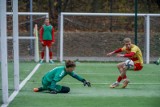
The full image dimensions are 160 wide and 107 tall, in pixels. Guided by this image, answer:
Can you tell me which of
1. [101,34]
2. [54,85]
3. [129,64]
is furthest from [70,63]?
[101,34]

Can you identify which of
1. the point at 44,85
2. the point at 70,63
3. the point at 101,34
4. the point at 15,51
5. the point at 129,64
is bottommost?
the point at 44,85

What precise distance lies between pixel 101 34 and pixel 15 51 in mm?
13899

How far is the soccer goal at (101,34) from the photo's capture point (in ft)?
80.2

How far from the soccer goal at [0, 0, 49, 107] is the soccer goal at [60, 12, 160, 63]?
4.27 feet

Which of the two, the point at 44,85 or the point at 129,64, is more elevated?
the point at 129,64

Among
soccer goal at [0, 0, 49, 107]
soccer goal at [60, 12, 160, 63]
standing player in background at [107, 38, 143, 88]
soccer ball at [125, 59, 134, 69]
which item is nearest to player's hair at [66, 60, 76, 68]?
soccer goal at [0, 0, 49, 107]

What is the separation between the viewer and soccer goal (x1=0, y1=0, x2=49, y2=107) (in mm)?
10859

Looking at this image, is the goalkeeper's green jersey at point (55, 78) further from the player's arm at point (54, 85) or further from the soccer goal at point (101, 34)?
the soccer goal at point (101, 34)

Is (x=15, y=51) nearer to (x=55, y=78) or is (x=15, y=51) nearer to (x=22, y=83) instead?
(x=55, y=78)

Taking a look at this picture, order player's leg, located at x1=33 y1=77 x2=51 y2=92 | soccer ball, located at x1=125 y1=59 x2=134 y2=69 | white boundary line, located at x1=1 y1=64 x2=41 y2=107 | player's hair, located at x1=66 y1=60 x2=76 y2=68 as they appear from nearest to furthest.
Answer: white boundary line, located at x1=1 y1=64 x2=41 y2=107 → player's hair, located at x1=66 y1=60 x2=76 y2=68 → player's leg, located at x1=33 y1=77 x2=51 y2=92 → soccer ball, located at x1=125 y1=59 x2=134 y2=69

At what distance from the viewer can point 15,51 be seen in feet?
42.5

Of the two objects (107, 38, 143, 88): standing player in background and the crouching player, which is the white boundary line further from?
(107, 38, 143, 88): standing player in background

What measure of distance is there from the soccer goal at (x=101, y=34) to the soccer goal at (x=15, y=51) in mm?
1301

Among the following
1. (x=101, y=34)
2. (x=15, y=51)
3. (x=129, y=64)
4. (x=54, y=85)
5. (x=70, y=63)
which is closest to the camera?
(x=70, y=63)
